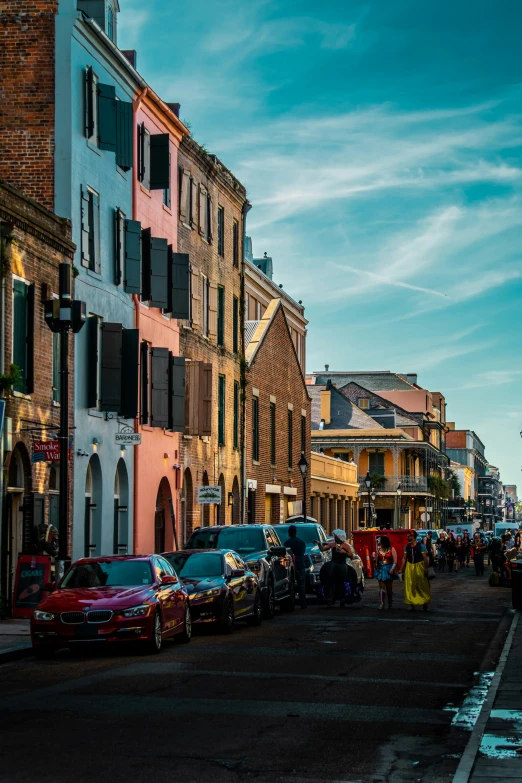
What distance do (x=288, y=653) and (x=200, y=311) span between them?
82.0ft

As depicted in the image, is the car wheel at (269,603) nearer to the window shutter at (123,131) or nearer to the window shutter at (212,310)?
the window shutter at (123,131)

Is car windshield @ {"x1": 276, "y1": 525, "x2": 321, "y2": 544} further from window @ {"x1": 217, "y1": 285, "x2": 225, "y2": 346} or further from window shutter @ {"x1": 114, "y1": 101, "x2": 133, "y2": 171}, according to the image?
window @ {"x1": 217, "y1": 285, "x2": 225, "y2": 346}

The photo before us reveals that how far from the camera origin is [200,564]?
868 inches

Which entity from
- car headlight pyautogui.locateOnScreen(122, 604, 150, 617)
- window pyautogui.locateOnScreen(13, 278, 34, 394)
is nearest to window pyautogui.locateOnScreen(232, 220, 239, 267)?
window pyautogui.locateOnScreen(13, 278, 34, 394)

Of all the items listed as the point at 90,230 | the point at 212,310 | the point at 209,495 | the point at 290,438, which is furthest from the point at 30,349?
the point at 290,438

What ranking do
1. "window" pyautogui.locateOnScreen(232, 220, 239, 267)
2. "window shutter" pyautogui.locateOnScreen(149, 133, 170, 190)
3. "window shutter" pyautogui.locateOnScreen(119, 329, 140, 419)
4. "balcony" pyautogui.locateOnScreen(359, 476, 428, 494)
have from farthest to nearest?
"balcony" pyautogui.locateOnScreen(359, 476, 428, 494), "window" pyautogui.locateOnScreen(232, 220, 239, 267), "window shutter" pyautogui.locateOnScreen(149, 133, 170, 190), "window shutter" pyautogui.locateOnScreen(119, 329, 140, 419)

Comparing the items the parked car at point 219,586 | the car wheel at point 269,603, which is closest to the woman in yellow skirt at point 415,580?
the car wheel at point 269,603

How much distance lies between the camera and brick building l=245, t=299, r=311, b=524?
49.1 metres

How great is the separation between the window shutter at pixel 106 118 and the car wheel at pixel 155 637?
15.9 metres

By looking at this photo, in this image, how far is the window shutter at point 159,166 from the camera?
3559cm

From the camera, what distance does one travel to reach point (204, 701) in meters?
12.6

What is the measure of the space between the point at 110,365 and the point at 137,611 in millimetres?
13909

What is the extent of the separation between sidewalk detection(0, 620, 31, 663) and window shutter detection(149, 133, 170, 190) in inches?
633

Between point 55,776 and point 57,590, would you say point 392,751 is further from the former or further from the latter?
point 57,590
